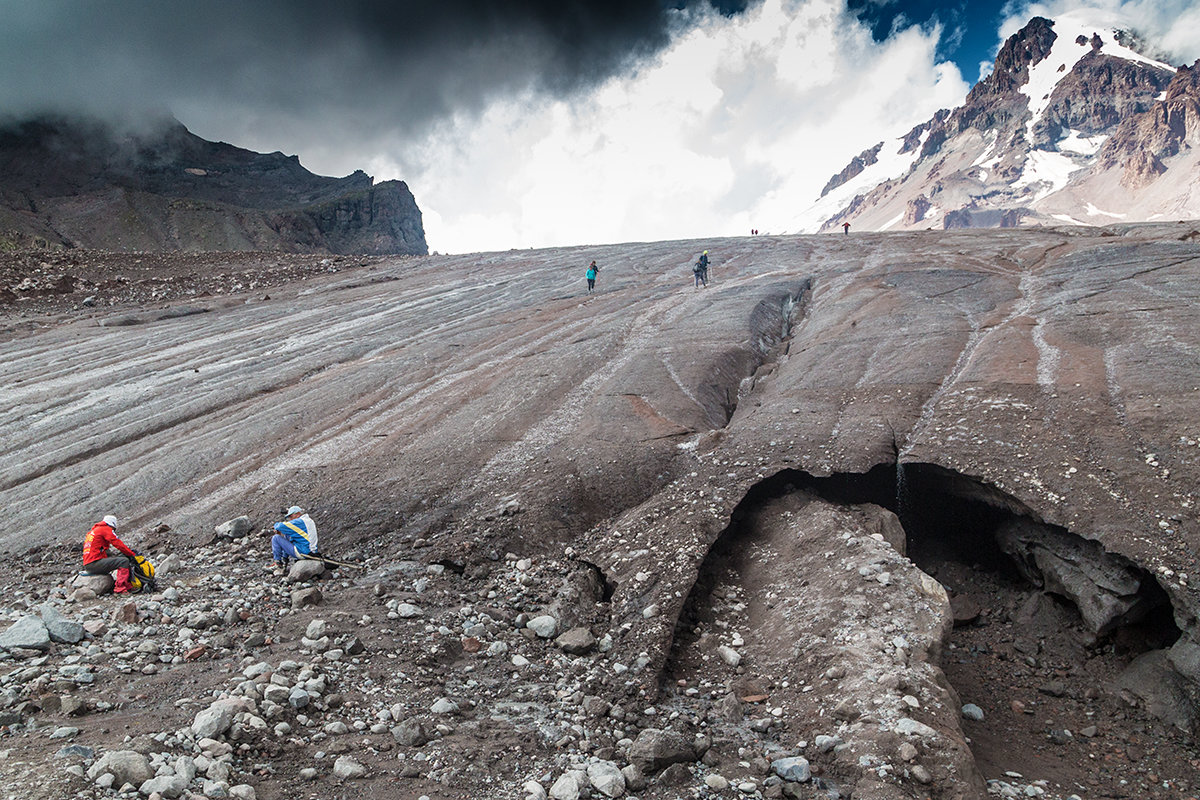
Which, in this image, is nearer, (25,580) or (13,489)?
(25,580)

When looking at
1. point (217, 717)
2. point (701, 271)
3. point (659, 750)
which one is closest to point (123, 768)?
point (217, 717)

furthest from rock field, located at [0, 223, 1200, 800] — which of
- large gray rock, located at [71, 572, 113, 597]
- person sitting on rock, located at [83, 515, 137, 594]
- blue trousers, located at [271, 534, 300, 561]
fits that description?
blue trousers, located at [271, 534, 300, 561]

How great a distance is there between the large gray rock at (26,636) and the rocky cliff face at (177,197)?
329 ft

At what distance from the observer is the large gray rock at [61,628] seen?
700 centimetres

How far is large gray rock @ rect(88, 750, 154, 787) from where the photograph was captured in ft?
14.9

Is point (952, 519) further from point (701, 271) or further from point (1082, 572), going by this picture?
point (701, 271)

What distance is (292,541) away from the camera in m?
10.0

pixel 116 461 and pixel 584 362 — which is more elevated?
pixel 584 362

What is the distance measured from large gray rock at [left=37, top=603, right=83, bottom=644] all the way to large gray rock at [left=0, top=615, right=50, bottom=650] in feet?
0.32

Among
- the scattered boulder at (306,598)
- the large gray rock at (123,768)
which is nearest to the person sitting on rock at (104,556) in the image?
the scattered boulder at (306,598)

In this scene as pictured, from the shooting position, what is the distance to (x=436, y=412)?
15.8 metres

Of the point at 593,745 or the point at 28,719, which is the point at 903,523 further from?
the point at 28,719

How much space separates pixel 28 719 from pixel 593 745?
4.78m

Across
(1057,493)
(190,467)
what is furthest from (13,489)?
(1057,493)
